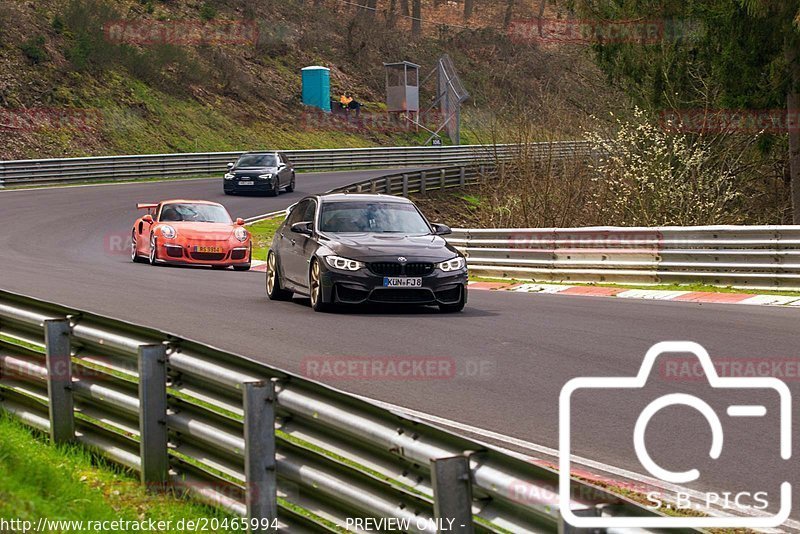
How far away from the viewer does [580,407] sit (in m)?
9.27

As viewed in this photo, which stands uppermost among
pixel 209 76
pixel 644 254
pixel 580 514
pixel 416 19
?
pixel 416 19

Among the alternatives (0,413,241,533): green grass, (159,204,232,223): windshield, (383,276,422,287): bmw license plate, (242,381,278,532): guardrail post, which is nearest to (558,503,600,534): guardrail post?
(242,381,278,532): guardrail post

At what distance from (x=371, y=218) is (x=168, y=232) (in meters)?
9.08

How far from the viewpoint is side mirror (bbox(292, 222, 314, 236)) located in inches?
652

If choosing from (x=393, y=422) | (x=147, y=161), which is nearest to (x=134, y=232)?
(x=393, y=422)

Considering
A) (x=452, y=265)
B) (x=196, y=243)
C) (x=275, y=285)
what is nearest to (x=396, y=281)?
(x=452, y=265)

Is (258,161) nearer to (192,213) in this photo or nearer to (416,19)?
(192,213)

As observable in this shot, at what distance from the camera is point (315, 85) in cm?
6706

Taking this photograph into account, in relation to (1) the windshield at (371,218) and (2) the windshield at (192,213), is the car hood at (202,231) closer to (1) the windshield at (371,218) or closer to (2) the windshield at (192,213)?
(2) the windshield at (192,213)

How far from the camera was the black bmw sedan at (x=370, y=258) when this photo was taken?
15.4 metres

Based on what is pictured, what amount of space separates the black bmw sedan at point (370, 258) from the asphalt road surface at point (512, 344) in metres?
0.31

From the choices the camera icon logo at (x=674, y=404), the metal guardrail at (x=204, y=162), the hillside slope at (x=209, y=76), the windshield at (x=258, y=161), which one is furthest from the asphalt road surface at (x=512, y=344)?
the windshield at (x=258, y=161)

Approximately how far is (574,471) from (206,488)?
2.14 m

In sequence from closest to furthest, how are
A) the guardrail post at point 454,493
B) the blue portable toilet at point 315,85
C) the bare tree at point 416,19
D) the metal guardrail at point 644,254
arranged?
the guardrail post at point 454,493 < the metal guardrail at point 644,254 < the blue portable toilet at point 315,85 < the bare tree at point 416,19
